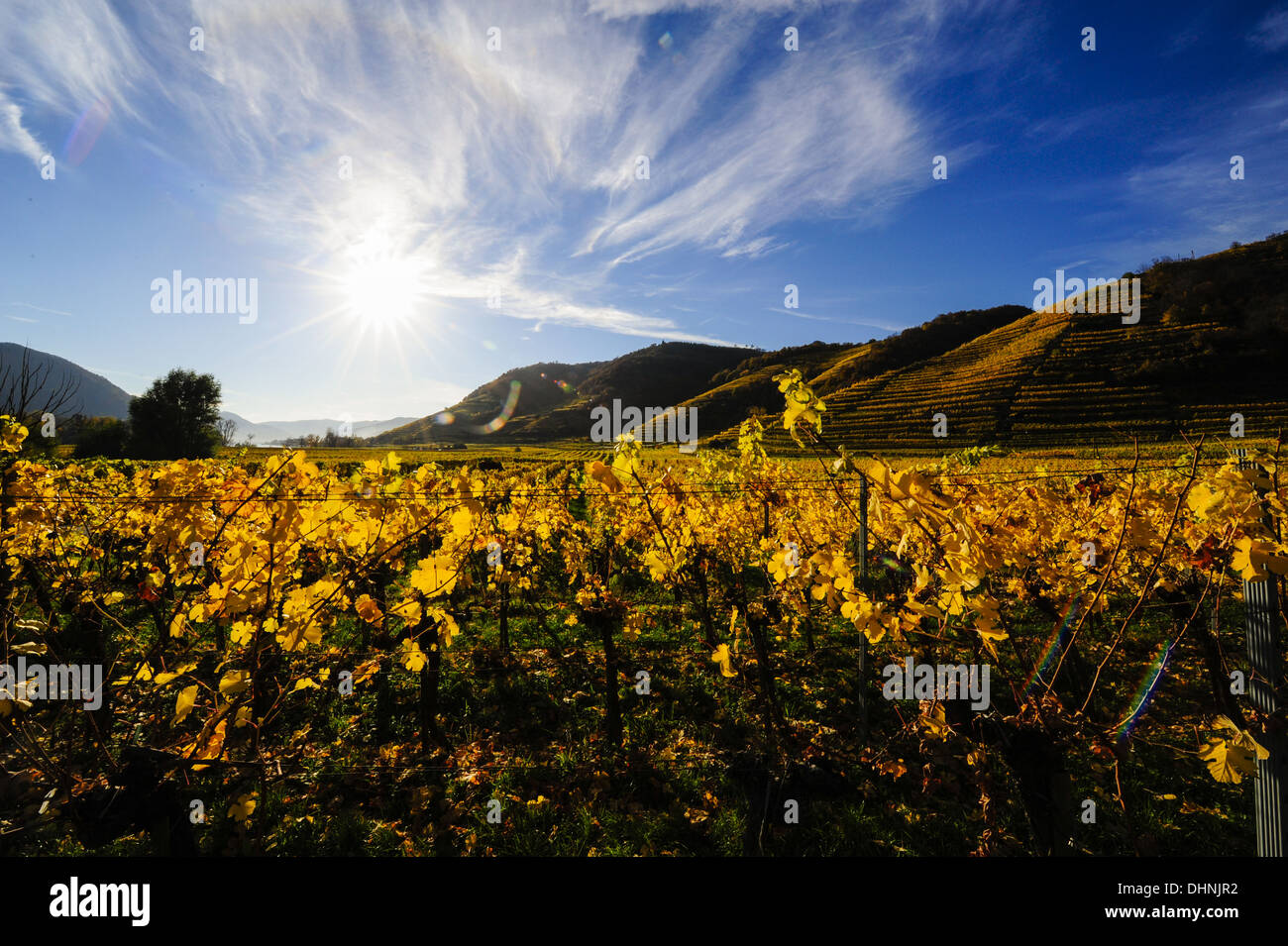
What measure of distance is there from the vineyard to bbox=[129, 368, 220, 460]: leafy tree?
41.5m

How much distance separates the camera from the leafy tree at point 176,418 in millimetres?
37438

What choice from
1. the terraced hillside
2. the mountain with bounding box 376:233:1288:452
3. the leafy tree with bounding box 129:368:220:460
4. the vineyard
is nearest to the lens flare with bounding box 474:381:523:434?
the mountain with bounding box 376:233:1288:452

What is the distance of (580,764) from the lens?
427 centimetres

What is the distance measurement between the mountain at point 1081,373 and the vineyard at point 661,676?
2040 cm

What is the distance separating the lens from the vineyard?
206cm

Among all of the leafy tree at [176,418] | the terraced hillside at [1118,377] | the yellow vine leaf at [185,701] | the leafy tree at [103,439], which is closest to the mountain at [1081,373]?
the terraced hillside at [1118,377]

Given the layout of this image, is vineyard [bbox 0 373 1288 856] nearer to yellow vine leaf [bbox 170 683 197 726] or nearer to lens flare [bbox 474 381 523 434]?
yellow vine leaf [bbox 170 683 197 726]

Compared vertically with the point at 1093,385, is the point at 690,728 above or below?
below

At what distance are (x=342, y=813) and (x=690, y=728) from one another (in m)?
2.90

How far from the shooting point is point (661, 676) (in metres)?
5.80

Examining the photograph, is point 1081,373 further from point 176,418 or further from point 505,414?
point 505,414
